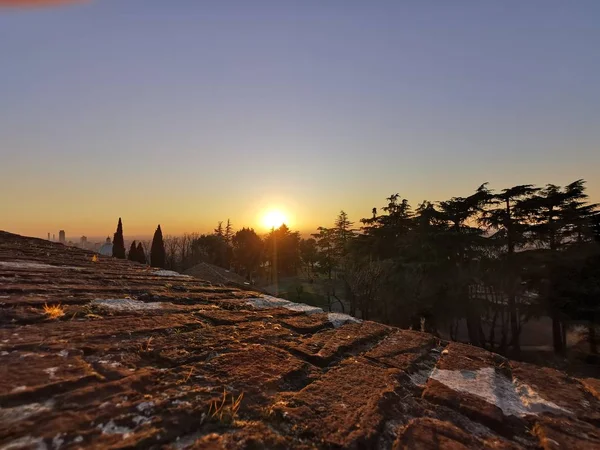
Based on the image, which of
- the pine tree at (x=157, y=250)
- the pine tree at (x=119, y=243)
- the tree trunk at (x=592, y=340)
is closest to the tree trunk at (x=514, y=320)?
the tree trunk at (x=592, y=340)

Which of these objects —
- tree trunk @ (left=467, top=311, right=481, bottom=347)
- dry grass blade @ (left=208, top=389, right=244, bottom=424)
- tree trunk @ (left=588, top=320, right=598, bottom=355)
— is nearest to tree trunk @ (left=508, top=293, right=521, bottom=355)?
tree trunk @ (left=467, top=311, right=481, bottom=347)

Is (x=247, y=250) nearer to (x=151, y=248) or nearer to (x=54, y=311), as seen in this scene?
(x=151, y=248)

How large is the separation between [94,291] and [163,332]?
1154 mm

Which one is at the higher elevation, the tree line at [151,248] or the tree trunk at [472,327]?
the tree line at [151,248]

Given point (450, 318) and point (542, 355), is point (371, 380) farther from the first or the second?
point (542, 355)

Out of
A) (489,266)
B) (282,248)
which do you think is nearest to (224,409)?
(489,266)

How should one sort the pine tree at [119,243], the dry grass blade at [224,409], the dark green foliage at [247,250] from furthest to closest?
the dark green foliage at [247,250]
the pine tree at [119,243]
the dry grass blade at [224,409]

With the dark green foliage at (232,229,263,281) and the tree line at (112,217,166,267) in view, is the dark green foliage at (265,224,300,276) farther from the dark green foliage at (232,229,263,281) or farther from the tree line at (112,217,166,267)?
the tree line at (112,217,166,267)

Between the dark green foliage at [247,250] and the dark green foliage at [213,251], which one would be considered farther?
the dark green foliage at [213,251]

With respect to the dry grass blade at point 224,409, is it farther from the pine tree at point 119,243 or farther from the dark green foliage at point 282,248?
the dark green foliage at point 282,248

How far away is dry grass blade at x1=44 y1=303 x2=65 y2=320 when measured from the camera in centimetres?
187

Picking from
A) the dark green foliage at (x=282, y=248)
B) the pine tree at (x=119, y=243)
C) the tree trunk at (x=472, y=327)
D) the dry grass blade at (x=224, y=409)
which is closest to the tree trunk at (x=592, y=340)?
the tree trunk at (x=472, y=327)

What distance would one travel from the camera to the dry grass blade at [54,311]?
187 cm

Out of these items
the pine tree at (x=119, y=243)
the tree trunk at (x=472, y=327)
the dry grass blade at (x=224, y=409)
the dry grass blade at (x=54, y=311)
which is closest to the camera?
the dry grass blade at (x=224, y=409)
